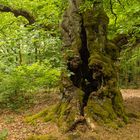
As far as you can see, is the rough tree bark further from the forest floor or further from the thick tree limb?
the thick tree limb

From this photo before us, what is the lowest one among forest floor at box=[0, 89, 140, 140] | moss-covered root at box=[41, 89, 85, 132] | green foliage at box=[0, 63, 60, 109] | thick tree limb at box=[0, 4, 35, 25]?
forest floor at box=[0, 89, 140, 140]

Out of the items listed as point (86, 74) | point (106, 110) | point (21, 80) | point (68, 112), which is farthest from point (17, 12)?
point (106, 110)

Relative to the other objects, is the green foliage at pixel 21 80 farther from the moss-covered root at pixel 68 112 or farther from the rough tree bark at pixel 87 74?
the moss-covered root at pixel 68 112

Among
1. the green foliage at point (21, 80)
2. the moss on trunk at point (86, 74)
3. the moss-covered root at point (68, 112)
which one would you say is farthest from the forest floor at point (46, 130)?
the green foliage at point (21, 80)

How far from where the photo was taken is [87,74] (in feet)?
33.6

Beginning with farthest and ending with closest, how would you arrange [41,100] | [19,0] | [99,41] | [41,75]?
[19,0], [41,100], [41,75], [99,41]

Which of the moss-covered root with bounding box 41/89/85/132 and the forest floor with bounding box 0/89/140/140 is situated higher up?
the moss-covered root with bounding box 41/89/85/132

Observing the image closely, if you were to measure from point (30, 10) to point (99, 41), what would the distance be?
20.9 feet

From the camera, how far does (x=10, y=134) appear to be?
28.8 feet

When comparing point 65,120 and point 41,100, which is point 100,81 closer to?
point 65,120

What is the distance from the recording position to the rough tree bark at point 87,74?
30.8 ft

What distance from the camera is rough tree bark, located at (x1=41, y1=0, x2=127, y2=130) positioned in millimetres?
9391

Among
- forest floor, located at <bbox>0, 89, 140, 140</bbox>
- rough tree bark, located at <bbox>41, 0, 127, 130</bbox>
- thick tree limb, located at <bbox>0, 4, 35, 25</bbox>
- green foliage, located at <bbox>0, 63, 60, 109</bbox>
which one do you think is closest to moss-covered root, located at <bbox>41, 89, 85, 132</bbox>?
rough tree bark, located at <bbox>41, 0, 127, 130</bbox>

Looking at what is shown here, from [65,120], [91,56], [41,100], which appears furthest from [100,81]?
[41,100]
